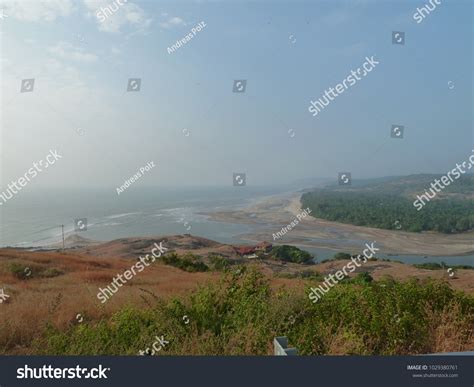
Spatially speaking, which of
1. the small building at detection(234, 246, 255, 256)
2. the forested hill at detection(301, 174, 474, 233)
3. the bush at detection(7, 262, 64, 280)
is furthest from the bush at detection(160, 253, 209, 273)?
the forested hill at detection(301, 174, 474, 233)

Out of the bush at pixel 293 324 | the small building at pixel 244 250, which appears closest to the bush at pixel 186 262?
the small building at pixel 244 250

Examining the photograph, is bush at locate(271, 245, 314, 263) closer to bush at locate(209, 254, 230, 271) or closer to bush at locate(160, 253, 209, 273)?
bush at locate(209, 254, 230, 271)

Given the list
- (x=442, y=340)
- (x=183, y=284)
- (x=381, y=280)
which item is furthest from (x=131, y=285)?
(x=442, y=340)

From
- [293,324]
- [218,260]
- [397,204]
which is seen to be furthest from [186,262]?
[397,204]

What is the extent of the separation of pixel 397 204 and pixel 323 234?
0.92 meters

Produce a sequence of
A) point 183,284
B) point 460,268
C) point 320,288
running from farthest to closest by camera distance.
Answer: point 183,284 → point 460,268 → point 320,288

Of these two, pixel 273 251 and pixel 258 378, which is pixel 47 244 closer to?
pixel 273 251

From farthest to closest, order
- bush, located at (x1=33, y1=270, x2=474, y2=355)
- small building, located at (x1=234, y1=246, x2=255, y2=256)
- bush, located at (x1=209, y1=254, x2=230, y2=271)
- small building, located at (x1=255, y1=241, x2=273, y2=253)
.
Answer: bush, located at (x1=209, y1=254, x2=230, y2=271) < small building, located at (x1=234, y1=246, x2=255, y2=256) < small building, located at (x1=255, y1=241, x2=273, y2=253) < bush, located at (x1=33, y1=270, x2=474, y2=355)

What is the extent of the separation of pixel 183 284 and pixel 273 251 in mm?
1635

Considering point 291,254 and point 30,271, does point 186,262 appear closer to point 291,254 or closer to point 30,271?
point 291,254

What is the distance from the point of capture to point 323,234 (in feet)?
14.4

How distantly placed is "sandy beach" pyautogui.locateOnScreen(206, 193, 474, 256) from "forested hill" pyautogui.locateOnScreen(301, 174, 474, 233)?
0.10 metres

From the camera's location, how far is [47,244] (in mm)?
4555

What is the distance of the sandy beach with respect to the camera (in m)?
4.18
